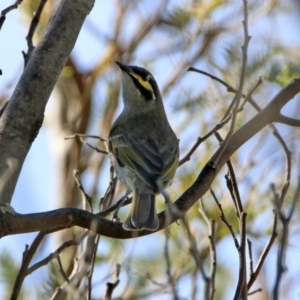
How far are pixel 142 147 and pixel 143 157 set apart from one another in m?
0.26

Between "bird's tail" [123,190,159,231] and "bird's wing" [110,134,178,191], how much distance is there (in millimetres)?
105

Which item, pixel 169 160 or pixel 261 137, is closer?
pixel 169 160

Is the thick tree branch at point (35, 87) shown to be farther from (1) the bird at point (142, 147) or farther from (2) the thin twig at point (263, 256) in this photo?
A: (2) the thin twig at point (263, 256)

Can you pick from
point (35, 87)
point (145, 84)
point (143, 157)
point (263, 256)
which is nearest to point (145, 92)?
point (145, 84)

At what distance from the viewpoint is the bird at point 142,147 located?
453cm

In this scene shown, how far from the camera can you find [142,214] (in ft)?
13.7

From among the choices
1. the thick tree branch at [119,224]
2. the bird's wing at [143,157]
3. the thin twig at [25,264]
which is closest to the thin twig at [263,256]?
the thick tree branch at [119,224]

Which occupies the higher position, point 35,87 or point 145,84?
point 145,84

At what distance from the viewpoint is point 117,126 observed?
6.00 meters

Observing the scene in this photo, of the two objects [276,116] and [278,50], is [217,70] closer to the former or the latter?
[278,50]

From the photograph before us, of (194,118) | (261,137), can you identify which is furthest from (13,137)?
(194,118)

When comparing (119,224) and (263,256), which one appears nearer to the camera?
(263,256)

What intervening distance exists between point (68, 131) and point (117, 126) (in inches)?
102

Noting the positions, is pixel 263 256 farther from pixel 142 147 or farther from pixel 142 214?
pixel 142 147
